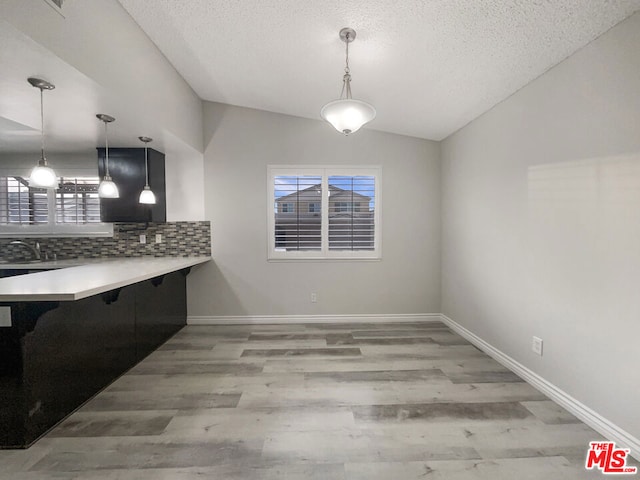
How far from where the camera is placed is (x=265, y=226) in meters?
3.81

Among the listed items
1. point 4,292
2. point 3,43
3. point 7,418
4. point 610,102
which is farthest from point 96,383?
point 610,102

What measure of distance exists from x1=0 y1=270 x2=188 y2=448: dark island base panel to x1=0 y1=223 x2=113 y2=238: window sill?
134 cm

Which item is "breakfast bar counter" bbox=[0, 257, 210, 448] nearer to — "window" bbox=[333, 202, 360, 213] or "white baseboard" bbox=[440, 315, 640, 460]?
"window" bbox=[333, 202, 360, 213]

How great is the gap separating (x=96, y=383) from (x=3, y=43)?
7.26 feet

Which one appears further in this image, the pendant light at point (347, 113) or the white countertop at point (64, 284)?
the pendant light at point (347, 113)

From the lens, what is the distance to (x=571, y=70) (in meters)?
1.96

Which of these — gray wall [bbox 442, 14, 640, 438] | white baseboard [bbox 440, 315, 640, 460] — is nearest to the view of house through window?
gray wall [bbox 442, 14, 640, 438]

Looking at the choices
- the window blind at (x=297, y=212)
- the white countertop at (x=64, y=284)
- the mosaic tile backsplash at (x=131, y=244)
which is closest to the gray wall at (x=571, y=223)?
the window blind at (x=297, y=212)

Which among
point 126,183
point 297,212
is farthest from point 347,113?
point 126,183

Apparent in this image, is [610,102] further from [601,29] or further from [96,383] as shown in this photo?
[96,383]

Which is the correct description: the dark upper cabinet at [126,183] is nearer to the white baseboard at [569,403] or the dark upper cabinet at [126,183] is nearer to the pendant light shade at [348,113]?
the pendant light shade at [348,113]

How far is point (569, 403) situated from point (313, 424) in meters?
1.74

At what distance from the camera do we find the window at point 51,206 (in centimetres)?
366

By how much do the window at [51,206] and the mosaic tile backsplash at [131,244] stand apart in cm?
13
